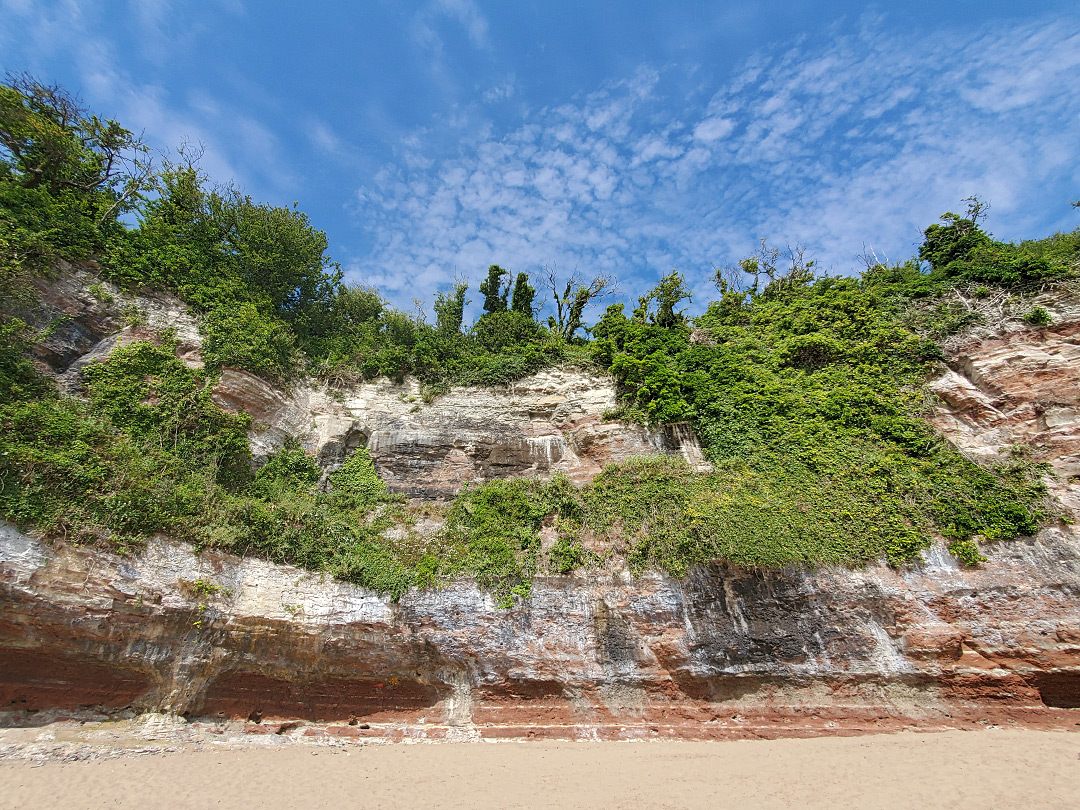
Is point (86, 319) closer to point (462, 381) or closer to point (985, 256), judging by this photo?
point (462, 381)

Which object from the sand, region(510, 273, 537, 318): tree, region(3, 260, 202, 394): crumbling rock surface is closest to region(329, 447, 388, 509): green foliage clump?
region(3, 260, 202, 394): crumbling rock surface

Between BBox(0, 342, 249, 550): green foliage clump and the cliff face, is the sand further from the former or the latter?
BBox(0, 342, 249, 550): green foliage clump

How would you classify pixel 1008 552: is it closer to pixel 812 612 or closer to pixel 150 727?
pixel 812 612

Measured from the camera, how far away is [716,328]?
1803 centimetres

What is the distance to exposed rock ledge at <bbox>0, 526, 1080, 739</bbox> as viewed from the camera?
913cm

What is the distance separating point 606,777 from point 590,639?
9.18 feet

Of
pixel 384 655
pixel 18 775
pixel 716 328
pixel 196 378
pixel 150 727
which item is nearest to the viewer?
pixel 18 775

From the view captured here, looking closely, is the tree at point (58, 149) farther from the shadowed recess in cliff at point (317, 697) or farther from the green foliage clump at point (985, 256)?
the green foliage clump at point (985, 256)

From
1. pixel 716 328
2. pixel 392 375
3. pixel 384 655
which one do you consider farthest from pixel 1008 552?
pixel 392 375

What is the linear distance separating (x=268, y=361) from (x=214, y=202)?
7324 mm

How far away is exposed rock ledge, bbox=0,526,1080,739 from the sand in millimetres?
766

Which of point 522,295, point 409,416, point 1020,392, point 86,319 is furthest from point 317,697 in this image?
point 1020,392

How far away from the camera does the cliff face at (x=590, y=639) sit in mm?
9211

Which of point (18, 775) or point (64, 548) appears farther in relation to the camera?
point (64, 548)
